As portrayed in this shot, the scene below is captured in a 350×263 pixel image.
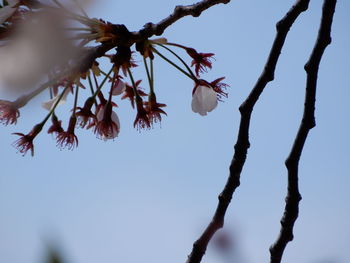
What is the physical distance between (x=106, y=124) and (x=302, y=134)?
0.66 metres

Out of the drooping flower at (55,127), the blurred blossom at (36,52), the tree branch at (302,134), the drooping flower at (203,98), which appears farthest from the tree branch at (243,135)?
the drooping flower at (55,127)

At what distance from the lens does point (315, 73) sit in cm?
130

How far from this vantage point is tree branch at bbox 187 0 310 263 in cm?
113

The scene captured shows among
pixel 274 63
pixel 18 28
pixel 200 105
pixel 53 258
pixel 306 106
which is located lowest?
pixel 53 258

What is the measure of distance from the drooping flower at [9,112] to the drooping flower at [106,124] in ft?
0.85

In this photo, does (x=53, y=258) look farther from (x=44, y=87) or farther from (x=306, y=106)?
(x=306, y=106)

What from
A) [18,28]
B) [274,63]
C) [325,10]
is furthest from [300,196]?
[18,28]

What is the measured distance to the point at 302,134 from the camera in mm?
1263

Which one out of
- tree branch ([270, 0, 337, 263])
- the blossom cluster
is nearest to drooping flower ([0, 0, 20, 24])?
the blossom cluster

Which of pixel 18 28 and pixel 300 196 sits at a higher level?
pixel 18 28

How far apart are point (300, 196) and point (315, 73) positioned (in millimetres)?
340

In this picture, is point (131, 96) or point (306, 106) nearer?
point (306, 106)

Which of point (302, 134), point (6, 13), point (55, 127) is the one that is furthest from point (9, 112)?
point (302, 134)

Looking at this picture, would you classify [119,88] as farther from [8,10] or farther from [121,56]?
[8,10]
